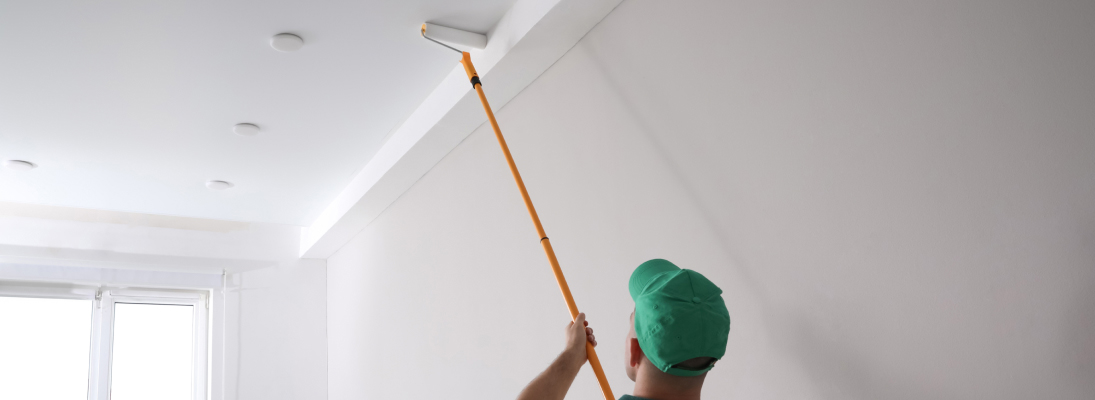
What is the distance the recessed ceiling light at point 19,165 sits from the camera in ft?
11.3

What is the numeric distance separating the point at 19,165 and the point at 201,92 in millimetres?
1250

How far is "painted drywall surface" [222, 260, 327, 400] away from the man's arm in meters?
3.61

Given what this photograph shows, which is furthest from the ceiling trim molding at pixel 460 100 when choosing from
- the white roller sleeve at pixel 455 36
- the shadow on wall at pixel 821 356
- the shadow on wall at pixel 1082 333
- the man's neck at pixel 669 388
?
the shadow on wall at pixel 1082 333

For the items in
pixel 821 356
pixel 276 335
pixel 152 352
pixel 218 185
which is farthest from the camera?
pixel 276 335

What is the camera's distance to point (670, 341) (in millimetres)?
1150

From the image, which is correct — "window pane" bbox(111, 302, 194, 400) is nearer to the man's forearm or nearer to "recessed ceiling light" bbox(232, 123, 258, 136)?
"recessed ceiling light" bbox(232, 123, 258, 136)

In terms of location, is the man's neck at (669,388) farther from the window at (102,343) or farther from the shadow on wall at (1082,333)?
the window at (102,343)

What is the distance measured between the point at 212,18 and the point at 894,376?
2177 millimetres

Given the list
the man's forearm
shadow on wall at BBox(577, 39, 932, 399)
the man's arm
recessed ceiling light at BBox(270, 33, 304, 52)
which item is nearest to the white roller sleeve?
recessed ceiling light at BBox(270, 33, 304, 52)

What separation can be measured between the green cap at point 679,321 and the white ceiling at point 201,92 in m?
1.53

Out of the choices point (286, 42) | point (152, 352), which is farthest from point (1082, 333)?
point (152, 352)

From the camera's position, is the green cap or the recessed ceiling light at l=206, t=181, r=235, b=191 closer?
the green cap

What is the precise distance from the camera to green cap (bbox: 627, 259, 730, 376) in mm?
1152

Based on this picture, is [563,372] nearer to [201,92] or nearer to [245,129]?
[201,92]
